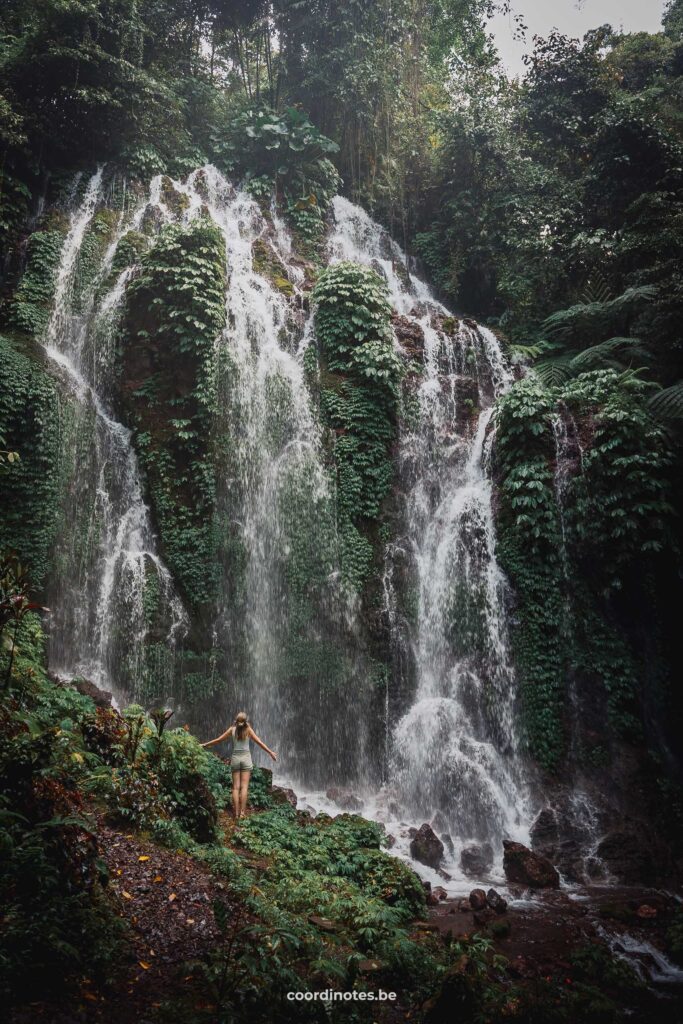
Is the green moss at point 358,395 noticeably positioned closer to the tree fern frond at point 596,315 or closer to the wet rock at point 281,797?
the wet rock at point 281,797

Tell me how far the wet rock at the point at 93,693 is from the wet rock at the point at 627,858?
25.1ft

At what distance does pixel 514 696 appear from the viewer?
10727 millimetres

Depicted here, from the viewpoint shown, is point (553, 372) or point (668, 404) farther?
point (553, 372)

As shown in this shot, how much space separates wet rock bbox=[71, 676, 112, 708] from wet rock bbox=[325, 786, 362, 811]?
3.96m

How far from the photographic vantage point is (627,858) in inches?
341

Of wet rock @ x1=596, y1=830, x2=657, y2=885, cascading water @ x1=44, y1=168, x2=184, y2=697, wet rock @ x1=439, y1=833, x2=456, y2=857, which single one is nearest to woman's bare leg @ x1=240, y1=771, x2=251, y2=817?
wet rock @ x1=439, y1=833, x2=456, y2=857

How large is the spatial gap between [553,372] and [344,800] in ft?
33.3

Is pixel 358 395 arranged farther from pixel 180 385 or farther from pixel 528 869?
pixel 528 869

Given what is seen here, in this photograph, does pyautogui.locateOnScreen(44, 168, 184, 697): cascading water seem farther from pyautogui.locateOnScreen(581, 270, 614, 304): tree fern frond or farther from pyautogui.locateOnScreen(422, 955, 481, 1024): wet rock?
pyautogui.locateOnScreen(581, 270, 614, 304): tree fern frond

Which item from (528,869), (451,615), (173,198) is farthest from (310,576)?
(173,198)

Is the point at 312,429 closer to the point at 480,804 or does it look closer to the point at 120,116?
the point at 480,804

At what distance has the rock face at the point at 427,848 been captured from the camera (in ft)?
27.5

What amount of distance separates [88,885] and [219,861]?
1.81 metres

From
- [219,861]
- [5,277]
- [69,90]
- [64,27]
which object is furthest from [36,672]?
[64,27]
